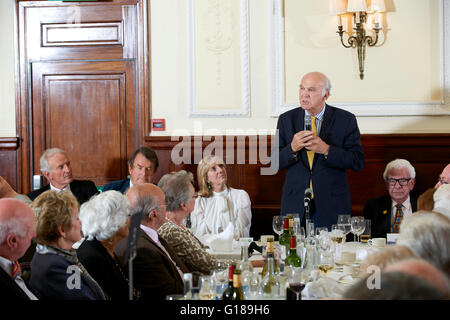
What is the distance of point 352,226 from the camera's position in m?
3.70

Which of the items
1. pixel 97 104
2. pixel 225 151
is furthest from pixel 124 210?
pixel 97 104

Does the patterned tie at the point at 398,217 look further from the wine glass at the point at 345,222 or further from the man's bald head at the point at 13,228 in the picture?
the man's bald head at the point at 13,228

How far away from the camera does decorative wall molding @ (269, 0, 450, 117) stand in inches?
213

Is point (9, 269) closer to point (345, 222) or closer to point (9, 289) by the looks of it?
point (9, 289)

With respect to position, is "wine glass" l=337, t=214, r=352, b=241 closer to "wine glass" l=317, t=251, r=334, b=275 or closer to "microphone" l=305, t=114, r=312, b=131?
"wine glass" l=317, t=251, r=334, b=275

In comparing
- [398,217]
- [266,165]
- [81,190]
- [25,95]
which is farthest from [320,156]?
[25,95]

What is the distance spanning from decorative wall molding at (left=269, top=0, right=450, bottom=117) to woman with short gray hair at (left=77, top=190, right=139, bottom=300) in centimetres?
299

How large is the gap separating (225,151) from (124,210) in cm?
290

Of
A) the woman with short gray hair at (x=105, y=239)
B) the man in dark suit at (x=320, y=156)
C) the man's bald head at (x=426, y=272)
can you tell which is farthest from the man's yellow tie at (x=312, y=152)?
the man's bald head at (x=426, y=272)

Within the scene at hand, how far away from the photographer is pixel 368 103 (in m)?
5.48

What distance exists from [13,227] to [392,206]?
121 inches

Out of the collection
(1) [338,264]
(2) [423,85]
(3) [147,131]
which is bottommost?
(1) [338,264]

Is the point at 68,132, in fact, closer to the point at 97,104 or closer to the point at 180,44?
the point at 97,104

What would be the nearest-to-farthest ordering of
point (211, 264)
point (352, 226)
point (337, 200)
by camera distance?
point (211, 264) < point (352, 226) < point (337, 200)
